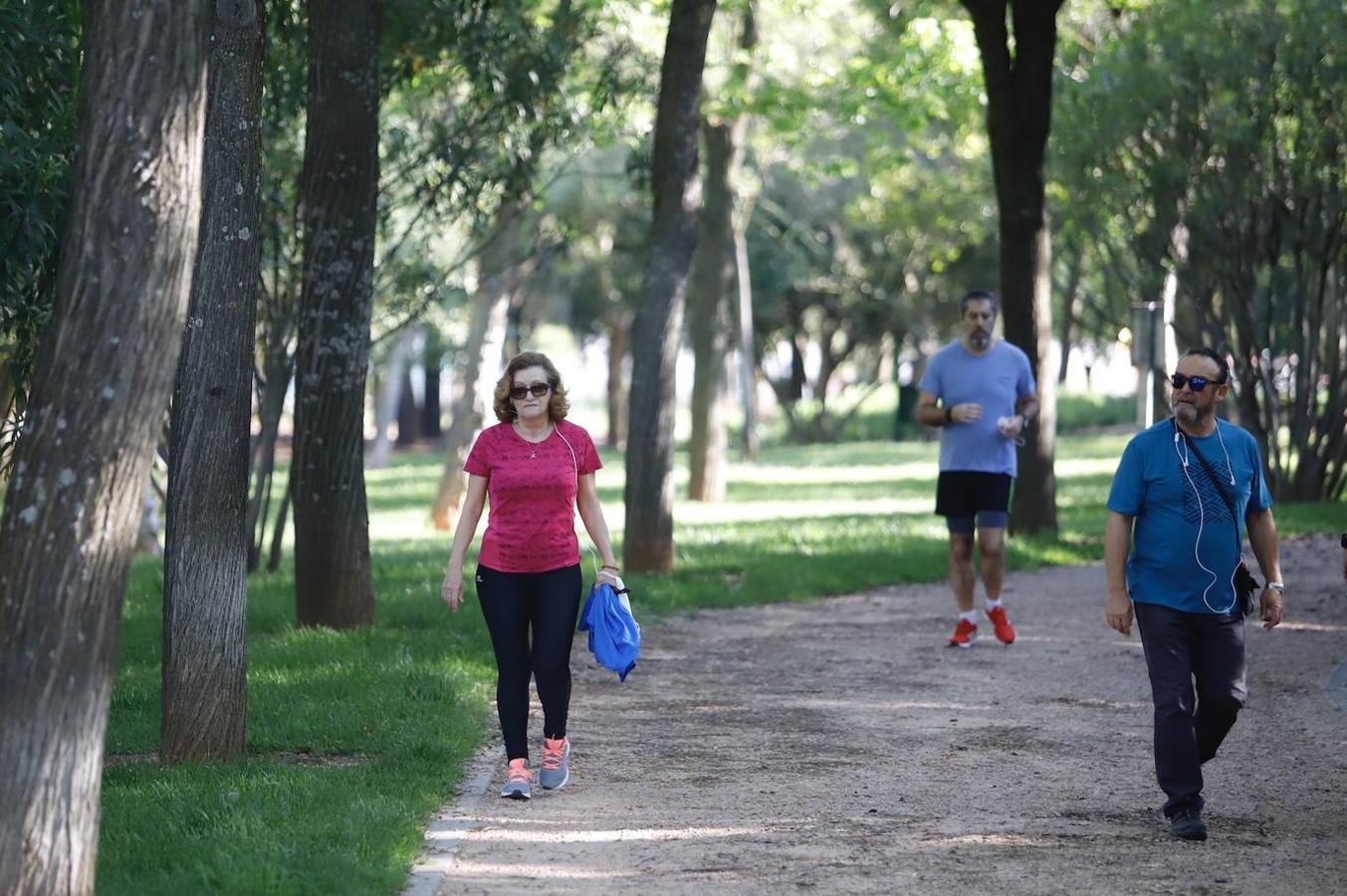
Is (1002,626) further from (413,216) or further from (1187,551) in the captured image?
(413,216)

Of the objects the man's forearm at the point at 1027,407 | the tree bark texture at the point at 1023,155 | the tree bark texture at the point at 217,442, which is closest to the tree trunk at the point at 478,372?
the tree bark texture at the point at 1023,155

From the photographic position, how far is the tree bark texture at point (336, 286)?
11.4m

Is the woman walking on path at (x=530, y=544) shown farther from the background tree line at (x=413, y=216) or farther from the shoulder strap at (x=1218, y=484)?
the shoulder strap at (x=1218, y=484)

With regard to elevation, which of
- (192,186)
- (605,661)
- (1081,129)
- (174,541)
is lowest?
(605,661)

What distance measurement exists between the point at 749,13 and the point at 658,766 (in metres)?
17.1

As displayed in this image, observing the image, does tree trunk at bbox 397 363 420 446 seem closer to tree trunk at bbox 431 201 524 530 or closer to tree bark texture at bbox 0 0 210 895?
tree trunk at bbox 431 201 524 530

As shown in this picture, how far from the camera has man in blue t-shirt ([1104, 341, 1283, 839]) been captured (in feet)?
22.6

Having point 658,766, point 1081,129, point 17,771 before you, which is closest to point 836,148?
point 1081,129

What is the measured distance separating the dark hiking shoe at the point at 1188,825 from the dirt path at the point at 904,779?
0.28 ft

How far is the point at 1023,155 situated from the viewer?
56.2 feet

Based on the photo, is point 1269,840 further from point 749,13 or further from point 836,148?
point 836,148

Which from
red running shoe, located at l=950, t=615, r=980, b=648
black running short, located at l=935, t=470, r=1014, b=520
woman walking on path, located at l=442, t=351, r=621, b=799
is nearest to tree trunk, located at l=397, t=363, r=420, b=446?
red running shoe, located at l=950, t=615, r=980, b=648

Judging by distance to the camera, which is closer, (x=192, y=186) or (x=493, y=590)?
(x=192, y=186)

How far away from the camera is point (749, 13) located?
2384 cm
